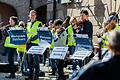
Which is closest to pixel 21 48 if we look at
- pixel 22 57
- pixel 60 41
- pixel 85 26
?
pixel 22 57

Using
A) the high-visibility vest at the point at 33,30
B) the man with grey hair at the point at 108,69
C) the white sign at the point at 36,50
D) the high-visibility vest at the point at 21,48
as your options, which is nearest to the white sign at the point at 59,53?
the white sign at the point at 36,50

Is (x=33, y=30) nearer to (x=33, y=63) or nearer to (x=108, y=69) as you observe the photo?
(x=33, y=63)

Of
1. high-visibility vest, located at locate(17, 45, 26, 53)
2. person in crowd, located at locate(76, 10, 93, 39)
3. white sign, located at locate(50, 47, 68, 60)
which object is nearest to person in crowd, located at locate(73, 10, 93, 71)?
person in crowd, located at locate(76, 10, 93, 39)

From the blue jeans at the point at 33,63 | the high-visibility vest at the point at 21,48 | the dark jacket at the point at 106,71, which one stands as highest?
the dark jacket at the point at 106,71

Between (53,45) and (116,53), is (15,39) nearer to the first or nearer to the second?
(53,45)

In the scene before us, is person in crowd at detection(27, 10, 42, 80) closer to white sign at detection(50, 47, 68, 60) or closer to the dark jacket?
white sign at detection(50, 47, 68, 60)

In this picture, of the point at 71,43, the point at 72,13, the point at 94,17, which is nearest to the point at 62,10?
the point at 72,13

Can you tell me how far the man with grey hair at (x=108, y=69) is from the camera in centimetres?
430

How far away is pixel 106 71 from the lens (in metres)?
4.29

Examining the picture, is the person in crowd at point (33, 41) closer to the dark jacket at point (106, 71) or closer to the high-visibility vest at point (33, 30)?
the high-visibility vest at point (33, 30)

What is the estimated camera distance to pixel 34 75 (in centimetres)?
1163

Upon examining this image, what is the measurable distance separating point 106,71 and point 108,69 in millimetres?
27

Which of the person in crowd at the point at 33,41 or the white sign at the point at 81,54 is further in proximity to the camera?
the person in crowd at the point at 33,41

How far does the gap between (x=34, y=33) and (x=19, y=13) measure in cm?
1757
